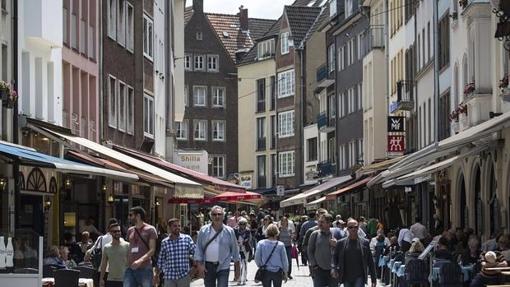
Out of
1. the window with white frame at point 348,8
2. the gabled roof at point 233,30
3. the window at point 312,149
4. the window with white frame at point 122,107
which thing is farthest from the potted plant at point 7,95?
the gabled roof at point 233,30

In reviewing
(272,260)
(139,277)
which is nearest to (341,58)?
(272,260)

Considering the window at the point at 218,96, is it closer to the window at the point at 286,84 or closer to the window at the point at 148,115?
the window at the point at 286,84

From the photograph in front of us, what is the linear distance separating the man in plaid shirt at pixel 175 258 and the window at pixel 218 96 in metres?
89.8

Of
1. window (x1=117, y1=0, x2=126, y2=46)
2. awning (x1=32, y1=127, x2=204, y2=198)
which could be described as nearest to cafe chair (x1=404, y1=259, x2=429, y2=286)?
awning (x1=32, y1=127, x2=204, y2=198)

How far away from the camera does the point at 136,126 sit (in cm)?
5062

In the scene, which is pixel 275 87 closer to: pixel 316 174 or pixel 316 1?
pixel 316 1

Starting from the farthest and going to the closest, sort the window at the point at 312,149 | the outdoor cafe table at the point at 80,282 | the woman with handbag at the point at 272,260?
the window at the point at 312,149 < the woman with handbag at the point at 272,260 < the outdoor cafe table at the point at 80,282

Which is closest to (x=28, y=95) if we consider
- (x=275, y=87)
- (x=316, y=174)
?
(x=316, y=174)

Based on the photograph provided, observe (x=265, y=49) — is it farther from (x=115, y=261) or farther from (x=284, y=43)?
(x=115, y=261)

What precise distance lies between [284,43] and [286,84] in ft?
9.19

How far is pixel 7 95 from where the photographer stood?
94.0 feet

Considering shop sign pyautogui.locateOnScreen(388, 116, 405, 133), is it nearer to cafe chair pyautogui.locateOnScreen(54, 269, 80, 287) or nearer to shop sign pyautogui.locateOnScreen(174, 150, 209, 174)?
shop sign pyautogui.locateOnScreen(174, 150, 209, 174)

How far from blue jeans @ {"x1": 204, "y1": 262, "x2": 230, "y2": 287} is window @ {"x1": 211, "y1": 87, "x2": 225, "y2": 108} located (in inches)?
3518

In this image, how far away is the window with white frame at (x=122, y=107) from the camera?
154 feet
